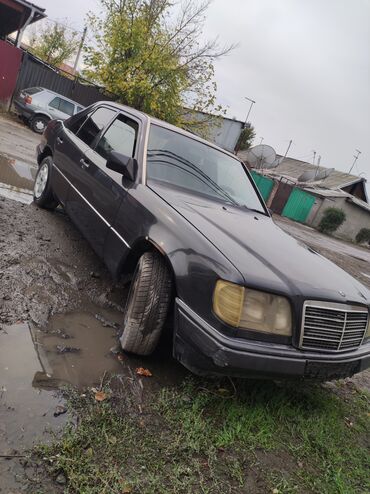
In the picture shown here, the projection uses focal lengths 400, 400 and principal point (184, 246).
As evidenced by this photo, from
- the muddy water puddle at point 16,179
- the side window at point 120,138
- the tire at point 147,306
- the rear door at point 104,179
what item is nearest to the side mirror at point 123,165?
the rear door at point 104,179

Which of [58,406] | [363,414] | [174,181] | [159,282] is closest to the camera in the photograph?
[58,406]

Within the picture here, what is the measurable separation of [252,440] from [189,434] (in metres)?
0.40

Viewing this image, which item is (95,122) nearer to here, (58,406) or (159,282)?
(159,282)

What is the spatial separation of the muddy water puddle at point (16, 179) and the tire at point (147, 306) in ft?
10.9

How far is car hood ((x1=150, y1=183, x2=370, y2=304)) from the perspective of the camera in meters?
2.26

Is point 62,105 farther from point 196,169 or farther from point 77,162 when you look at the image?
point 196,169

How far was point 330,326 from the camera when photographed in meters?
2.38

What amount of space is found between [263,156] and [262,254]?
71.9 feet

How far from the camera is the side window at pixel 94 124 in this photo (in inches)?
163

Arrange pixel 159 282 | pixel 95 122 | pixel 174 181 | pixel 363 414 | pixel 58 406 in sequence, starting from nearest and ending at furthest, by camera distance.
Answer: pixel 58 406 < pixel 159 282 < pixel 363 414 < pixel 174 181 < pixel 95 122

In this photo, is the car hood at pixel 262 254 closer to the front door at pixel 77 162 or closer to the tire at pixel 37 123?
the front door at pixel 77 162

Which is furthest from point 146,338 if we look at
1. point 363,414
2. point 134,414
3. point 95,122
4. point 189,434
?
point 95,122

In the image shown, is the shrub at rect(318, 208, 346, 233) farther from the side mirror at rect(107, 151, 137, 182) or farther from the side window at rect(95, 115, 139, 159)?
the side mirror at rect(107, 151, 137, 182)

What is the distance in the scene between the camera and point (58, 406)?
2.11 meters
